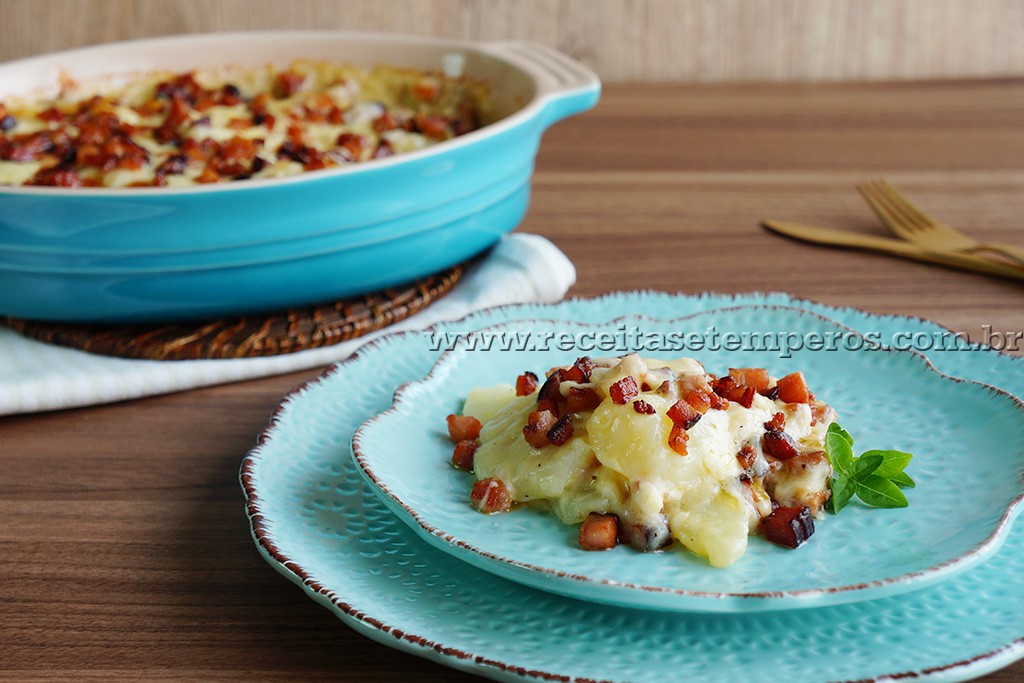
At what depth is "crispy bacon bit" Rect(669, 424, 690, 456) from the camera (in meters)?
0.98

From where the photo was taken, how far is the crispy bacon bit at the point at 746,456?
1.02m

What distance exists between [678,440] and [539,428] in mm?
129

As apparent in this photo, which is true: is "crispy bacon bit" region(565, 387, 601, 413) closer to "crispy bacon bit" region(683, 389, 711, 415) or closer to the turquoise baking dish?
"crispy bacon bit" region(683, 389, 711, 415)

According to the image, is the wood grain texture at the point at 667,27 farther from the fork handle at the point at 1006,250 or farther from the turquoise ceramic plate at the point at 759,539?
the turquoise ceramic plate at the point at 759,539

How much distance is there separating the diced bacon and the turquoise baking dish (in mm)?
674

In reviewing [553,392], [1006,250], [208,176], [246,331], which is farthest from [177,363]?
[1006,250]

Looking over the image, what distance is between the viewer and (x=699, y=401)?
103 centimetres

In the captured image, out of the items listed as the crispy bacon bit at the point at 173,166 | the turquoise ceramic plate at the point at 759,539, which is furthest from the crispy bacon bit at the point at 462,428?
the crispy bacon bit at the point at 173,166

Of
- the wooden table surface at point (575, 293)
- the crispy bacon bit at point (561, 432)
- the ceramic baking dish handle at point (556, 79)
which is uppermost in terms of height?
the ceramic baking dish handle at point (556, 79)

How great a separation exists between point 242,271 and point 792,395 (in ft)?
2.50

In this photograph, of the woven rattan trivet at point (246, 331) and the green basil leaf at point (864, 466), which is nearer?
the green basil leaf at point (864, 466)

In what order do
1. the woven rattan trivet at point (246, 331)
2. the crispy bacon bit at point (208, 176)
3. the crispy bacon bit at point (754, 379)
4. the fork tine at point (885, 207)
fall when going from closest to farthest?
the crispy bacon bit at point (754, 379), the woven rattan trivet at point (246, 331), the crispy bacon bit at point (208, 176), the fork tine at point (885, 207)

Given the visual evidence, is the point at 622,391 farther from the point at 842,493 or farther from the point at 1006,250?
the point at 1006,250

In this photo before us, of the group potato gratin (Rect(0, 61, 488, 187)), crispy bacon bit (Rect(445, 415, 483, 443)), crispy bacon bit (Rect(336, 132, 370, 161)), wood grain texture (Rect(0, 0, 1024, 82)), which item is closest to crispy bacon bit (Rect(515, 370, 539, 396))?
crispy bacon bit (Rect(445, 415, 483, 443))
